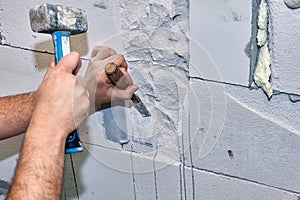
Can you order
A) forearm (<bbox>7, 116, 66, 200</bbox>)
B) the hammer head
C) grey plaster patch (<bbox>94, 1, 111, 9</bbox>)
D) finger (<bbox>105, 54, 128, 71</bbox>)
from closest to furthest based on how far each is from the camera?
forearm (<bbox>7, 116, 66, 200</bbox>)
the hammer head
finger (<bbox>105, 54, 128, 71</bbox>)
grey plaster patch (<bbox>94, 1, 111, 9</bbox>)

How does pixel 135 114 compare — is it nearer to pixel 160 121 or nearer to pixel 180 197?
pixel 160 121

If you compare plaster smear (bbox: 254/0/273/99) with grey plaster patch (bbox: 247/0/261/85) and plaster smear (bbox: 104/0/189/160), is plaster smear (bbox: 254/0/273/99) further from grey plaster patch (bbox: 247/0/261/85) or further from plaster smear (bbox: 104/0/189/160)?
plaster smear (bbox: 104/0/189/160)

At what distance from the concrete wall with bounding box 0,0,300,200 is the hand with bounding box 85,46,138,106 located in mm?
81

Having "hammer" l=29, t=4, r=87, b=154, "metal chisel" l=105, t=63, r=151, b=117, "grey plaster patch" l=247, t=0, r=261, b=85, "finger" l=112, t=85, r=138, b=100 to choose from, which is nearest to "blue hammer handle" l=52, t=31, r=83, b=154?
"hammer" l=29, t=4, r=87, b=154

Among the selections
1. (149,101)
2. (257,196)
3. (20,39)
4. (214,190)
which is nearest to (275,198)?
(257,196)

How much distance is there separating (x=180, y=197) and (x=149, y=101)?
1.16ft

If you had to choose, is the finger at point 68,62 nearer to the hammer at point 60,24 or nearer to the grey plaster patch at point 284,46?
the hammer at point 60,24

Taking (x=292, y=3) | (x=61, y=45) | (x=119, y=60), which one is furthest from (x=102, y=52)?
(x=292, y=3)

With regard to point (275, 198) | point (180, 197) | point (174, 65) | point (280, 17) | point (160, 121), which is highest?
point (280, 17)

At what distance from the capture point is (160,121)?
1.37 metres

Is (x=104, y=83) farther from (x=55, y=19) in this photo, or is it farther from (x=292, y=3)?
(x=292, y=3)

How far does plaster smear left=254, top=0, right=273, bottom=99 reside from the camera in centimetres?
105

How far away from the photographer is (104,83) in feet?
4.06

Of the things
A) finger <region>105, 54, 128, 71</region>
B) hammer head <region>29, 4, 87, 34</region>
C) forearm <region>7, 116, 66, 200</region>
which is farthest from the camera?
finger <region>105, 54, 128, 71</region>
